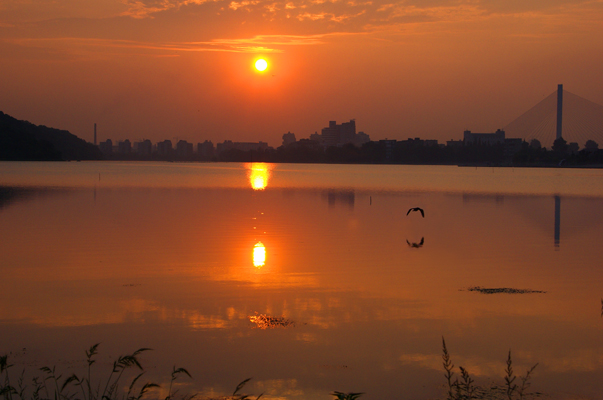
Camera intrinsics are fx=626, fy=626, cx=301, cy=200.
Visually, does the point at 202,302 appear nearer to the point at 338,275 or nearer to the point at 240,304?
the point at 240,304

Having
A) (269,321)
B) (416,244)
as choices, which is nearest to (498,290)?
(269,321)

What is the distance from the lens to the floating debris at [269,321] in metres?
12.7

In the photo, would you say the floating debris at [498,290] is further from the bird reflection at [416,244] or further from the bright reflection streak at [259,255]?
the bird reflection at [416,244]

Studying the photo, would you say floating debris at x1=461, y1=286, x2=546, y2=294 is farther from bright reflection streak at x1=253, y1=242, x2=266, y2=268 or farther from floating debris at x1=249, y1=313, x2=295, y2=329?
bright reflection streak at x1=253, y1=242, x2=266, y2=268

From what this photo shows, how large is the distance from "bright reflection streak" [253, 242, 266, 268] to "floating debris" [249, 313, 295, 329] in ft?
22.5

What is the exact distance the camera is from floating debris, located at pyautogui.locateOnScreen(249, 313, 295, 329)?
41.6 ft

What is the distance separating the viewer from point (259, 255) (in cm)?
2252

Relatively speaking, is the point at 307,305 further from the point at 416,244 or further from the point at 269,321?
the point at 416,244

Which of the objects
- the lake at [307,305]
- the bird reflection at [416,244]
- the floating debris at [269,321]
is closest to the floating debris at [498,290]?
the lake at [307,305]

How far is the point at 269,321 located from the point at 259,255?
955 centimetres

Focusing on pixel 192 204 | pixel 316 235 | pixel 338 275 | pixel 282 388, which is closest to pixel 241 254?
pixel 338 275

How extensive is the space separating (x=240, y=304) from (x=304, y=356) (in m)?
4.01

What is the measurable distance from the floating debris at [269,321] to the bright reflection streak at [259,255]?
22.5 feet

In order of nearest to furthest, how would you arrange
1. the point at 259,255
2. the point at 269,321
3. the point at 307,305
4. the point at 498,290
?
the point at 269,321, the point at 307,305, the point at 498,290, the point at 259,255
